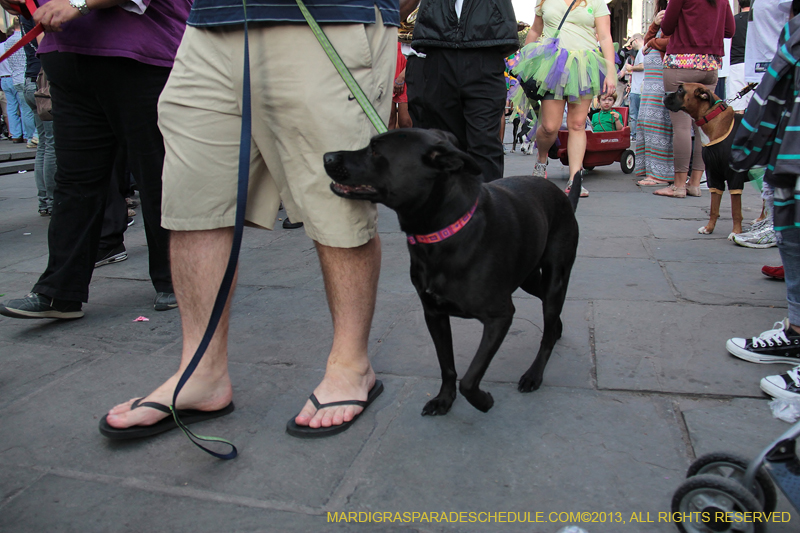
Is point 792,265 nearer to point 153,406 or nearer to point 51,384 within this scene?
point 153,406

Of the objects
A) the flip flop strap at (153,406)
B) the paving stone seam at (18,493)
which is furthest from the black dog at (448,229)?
the paving stone seam at (18,493)

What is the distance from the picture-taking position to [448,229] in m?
2.06

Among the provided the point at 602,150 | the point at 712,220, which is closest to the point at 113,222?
the point at 712,220

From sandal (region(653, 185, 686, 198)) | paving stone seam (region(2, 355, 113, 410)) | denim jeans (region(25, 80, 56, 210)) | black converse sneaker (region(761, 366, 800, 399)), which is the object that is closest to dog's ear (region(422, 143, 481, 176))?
black converse sneaker (region(761, 366, 800, 399))

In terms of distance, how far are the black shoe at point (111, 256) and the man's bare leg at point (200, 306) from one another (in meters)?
2.60

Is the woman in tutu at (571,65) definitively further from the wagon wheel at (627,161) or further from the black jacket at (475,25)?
the wagon wheel at (627,161)

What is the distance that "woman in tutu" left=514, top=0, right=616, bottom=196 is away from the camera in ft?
19.8

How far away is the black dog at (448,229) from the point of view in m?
2.02

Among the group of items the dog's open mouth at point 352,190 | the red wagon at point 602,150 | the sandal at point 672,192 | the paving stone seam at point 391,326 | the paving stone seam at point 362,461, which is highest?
the dog's open mouth at point 352,190

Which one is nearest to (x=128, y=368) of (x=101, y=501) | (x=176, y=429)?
(x=176, y=429)

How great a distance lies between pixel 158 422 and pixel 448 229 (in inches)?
46.2

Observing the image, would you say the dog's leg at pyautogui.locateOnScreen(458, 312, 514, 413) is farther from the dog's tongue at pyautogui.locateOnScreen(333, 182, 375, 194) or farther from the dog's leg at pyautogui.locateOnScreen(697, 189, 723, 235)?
the dog's leg at pyautogui.locateOnScreen(697, 189, 723, 235)

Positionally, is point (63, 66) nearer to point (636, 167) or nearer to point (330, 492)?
point (330, 492)

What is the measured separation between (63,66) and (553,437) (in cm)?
287
